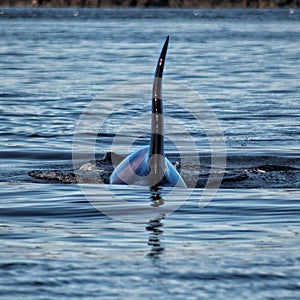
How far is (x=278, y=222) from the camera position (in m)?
12.6

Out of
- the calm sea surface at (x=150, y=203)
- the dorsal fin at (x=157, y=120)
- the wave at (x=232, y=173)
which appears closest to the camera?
the calm sea surface at (x=150, y=203)

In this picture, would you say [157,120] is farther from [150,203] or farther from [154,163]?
[150,203]

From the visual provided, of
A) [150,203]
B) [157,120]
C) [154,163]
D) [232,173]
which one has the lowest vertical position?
[232,173]

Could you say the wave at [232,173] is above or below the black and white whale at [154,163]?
below

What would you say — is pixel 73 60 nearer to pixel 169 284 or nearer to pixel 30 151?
pixel 30 151

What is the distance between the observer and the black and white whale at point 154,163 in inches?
539

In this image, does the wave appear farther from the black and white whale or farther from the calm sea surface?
the black and white whale

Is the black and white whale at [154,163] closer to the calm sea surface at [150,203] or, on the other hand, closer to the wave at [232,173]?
the calm sea surface at [150,203]

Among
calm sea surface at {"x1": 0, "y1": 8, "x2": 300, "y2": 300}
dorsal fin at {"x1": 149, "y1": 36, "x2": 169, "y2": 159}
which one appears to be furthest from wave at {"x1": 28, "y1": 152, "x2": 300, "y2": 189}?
dorsal fin at {"x1": 149, "y1": 36, "x2": 169, "y2": 159}

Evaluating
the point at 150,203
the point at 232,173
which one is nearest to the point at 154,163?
the point at 150,203

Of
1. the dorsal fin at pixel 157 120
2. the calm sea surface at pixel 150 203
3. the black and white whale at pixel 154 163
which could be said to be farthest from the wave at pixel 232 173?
the dorsal fin at pixel 157 120

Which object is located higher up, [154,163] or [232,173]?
[154,163]

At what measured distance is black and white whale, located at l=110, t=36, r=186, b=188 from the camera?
13.7 meters

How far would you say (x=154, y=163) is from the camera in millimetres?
14047
